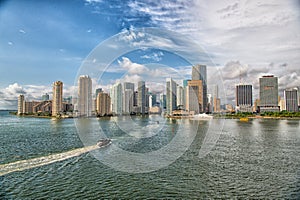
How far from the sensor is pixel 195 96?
322 ft

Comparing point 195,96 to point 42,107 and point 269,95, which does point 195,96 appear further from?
point 42,107

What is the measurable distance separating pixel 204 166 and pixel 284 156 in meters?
6.47

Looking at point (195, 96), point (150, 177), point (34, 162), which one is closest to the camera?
point (150, 177)

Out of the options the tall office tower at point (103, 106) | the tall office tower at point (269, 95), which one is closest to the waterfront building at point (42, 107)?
the tall office tower at point (103, 106)

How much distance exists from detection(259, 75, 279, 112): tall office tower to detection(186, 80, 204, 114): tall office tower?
34.2 metres

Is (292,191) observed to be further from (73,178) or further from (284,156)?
(73,178)

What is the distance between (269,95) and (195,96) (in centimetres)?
4266

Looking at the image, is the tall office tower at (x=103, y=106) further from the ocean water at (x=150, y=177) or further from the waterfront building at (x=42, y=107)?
the ocean water at (x=150, y=177)

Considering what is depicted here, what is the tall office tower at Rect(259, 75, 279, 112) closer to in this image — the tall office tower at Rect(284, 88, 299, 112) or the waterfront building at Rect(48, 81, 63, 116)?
the tall office tower at Rect(284, 88, 299, 112)

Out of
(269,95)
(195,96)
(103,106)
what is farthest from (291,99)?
(103,106)

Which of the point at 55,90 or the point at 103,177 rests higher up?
the point at 55,90

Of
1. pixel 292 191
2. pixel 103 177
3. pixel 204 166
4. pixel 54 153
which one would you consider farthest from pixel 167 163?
pixel 54 153

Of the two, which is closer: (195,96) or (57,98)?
(57,98)

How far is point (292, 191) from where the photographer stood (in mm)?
8414
